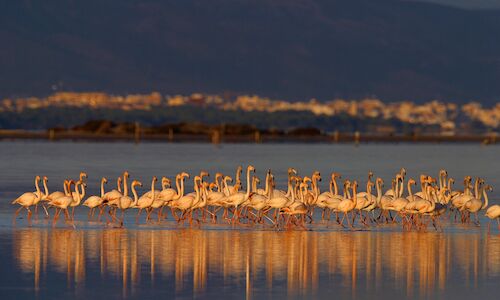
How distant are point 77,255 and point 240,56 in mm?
176290

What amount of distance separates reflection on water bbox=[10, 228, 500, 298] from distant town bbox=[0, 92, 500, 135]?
5661 inches

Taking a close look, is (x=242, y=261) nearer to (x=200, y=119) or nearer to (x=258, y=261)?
(x=258, y=261)

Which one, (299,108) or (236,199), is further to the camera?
(299,108)

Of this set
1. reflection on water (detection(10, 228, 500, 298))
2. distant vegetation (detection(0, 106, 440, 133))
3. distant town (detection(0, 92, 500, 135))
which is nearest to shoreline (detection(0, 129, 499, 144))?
distant vegetation (detection(0, 106, 440, 133))

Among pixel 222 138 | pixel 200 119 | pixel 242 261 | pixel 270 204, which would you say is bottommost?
pixel 242 261

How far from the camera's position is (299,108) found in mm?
185750

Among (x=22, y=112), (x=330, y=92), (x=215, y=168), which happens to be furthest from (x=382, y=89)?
(x=215, y=168)

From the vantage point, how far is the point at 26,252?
20.7 metres

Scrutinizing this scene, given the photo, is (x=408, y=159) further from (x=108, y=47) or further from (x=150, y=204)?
(x=108, y=47)

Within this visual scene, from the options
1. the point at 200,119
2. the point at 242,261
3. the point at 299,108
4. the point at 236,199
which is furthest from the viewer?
the point at 299,108

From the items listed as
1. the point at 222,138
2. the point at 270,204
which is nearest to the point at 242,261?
the point at 270,204

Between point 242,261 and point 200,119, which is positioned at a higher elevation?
point 200,119

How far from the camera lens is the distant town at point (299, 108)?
17425cm

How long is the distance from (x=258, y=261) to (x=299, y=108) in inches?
6543
